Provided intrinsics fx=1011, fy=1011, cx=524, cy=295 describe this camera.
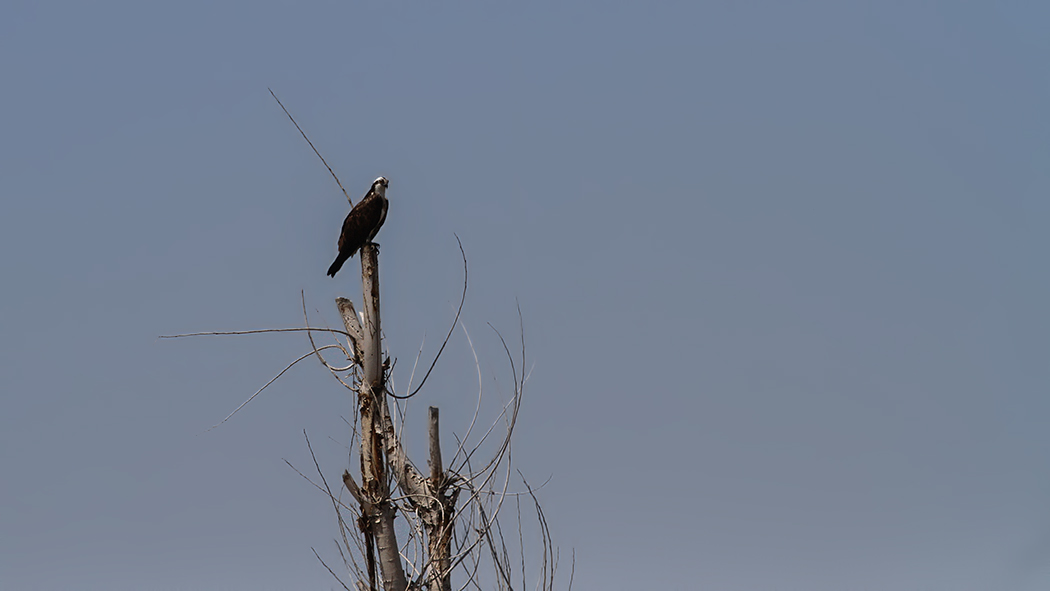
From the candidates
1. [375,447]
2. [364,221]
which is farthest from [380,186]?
[375,447]

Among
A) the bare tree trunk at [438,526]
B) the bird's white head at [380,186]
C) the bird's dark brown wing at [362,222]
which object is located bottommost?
the bare tree trunk at [438,526]

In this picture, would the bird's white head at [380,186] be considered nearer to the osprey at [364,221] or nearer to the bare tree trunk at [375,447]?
the osprey at [364,221]

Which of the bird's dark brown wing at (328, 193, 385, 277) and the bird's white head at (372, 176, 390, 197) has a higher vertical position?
the bird's white head at (372, 176, 390, 197)

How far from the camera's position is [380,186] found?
7941mm

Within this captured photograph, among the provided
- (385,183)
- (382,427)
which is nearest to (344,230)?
(385,183)

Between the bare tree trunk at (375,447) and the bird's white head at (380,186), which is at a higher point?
the bird's white head at (380,186)

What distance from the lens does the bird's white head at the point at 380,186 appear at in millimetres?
7771

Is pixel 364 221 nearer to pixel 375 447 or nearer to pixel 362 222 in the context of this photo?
pixel 362 222

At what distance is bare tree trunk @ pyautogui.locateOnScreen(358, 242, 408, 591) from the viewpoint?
19.4ft

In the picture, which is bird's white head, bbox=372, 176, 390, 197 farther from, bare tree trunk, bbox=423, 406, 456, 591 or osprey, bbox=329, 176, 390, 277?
bare tree trunk, bbox=423, 406, 456, 591

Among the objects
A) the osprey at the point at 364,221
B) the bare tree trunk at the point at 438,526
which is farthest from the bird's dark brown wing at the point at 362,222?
the bare tree trunk at the point at 438,526

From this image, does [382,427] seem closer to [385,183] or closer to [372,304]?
[372,304]

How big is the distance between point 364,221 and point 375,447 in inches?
77.6

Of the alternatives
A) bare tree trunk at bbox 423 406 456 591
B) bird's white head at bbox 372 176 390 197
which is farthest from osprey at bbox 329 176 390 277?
bare tree trunk at bbox 423 406 456 591
